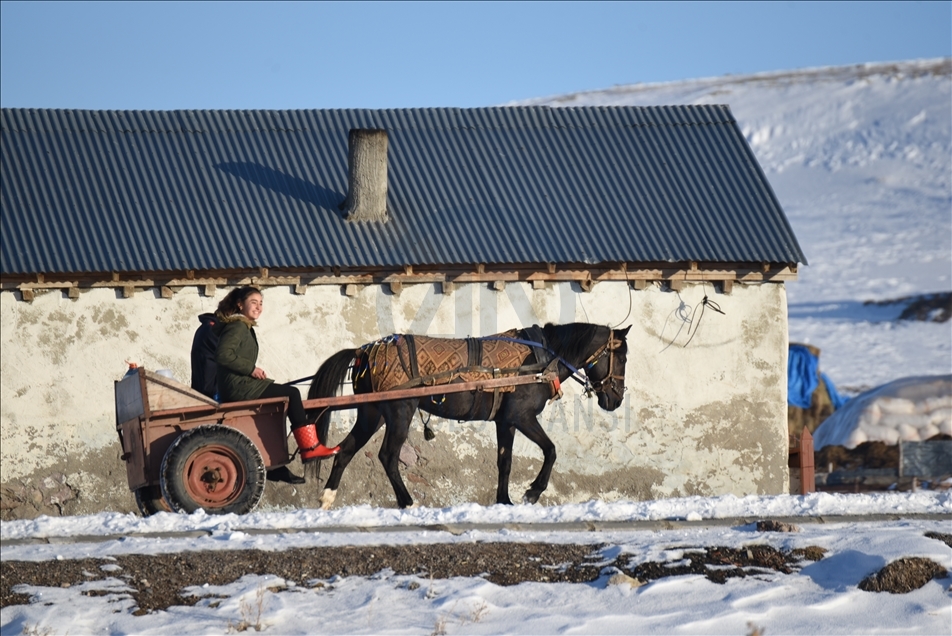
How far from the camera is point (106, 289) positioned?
1495 centimetres

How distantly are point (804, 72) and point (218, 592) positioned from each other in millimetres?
94546

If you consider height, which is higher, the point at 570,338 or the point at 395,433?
the point at 570,338

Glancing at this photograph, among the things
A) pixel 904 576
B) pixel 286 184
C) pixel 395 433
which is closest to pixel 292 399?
pixel 395 433

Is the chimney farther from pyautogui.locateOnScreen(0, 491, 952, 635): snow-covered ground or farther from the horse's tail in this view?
pyautogui.locateOnScreen(0, 491, 952, 635): snow-covered ground

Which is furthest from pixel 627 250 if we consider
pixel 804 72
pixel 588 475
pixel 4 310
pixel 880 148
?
pixel 804 72

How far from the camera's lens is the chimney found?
52.4 feet

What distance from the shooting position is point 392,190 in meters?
16.6

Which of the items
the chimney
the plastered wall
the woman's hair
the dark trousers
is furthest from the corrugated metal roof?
the dark trousers

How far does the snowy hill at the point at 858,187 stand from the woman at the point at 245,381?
27.8 metres

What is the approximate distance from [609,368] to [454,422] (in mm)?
2290

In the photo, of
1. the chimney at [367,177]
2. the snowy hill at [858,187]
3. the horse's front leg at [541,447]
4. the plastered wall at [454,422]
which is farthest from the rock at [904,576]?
the snowy hill at [858,187]

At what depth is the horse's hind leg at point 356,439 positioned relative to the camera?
43.4ft

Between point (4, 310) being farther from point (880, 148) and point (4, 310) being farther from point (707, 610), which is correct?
point (880, 148)

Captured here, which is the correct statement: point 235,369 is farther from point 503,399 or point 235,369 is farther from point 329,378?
point 503,399
